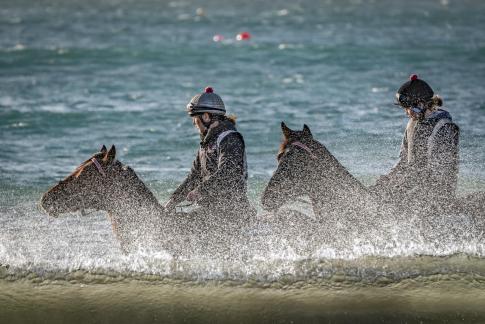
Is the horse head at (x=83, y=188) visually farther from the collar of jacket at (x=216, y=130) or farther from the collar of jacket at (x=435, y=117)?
the collar of jacket at (x=435, y=117)

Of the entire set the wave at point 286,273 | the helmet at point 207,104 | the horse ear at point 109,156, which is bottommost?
the wave at point 286,273

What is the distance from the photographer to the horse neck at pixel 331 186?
11.2 m

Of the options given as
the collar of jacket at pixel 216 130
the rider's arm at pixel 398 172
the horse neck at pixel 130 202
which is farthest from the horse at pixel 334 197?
the horse neck at pixel 130 202

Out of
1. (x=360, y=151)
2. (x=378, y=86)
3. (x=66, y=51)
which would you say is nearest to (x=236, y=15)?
(x=66, y=51)

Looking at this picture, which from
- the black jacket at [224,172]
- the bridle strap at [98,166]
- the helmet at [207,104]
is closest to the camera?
the bridle strap at [98,166]

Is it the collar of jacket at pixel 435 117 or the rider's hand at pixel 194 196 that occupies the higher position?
the collar of jacket at pixel 435 117

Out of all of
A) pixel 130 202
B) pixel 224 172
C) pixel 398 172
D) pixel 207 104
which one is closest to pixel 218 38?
pixel 398 172

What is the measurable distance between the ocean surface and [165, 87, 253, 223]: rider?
0.80m

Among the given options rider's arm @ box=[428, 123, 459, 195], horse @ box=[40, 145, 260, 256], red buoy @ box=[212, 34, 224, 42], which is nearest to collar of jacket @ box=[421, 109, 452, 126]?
rider's arm @ box=[428, 123, 459, 195]

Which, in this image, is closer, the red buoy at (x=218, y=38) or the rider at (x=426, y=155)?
the rider at (x=426, y=155)

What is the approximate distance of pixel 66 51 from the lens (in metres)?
40.9

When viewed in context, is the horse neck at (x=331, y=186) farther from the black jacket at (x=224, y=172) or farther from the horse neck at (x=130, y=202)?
the horse neck at (x=130, y=202)

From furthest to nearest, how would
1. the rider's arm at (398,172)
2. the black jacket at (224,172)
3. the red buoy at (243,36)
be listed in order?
the red buoy at (243,36) < the rider's arm at (398,172) < the black jacket at (224,172)

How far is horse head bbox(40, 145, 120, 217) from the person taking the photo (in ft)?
35.4
